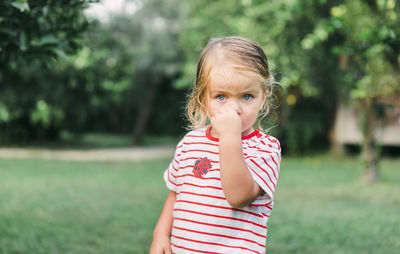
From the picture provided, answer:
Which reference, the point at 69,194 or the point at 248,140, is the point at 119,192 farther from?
the point at 248,140

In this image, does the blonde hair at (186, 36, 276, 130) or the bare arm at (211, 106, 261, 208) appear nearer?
the bare arm at (211, 106, 261, 208)

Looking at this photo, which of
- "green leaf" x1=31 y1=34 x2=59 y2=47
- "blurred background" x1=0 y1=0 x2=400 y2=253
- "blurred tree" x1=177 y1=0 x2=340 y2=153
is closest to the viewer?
"green leaf" x1=31 y1=34 x2=59 y2=47

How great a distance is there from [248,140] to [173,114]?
27733 mm

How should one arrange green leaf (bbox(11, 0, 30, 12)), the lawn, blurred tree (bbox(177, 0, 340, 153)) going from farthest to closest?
1. blurred tree (bbox(177, 0, 340, 153))
2. the lawn
3. green leaf (bbox(11, 0, 30, 12))

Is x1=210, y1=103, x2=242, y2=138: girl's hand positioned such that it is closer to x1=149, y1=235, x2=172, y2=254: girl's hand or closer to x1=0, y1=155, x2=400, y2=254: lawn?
x1=149, y1=235, x2=172, y2=254: girl's hand

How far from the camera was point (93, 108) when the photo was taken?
1950 cm

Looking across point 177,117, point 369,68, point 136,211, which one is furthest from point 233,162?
point 177,117

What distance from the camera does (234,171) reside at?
176cm

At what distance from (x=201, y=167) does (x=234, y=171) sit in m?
0.23

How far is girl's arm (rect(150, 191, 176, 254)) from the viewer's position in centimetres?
211

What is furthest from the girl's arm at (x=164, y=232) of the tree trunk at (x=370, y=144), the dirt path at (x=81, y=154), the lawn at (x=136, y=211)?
the dirt path at (x=81, y=154)

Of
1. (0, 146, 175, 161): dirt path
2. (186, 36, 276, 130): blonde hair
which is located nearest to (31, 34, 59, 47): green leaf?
(186, 36, 276, 130): blonde hair

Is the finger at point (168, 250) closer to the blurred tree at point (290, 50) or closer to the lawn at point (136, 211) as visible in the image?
the lawn at point (136, 211)

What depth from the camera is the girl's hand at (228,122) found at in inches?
70.4
